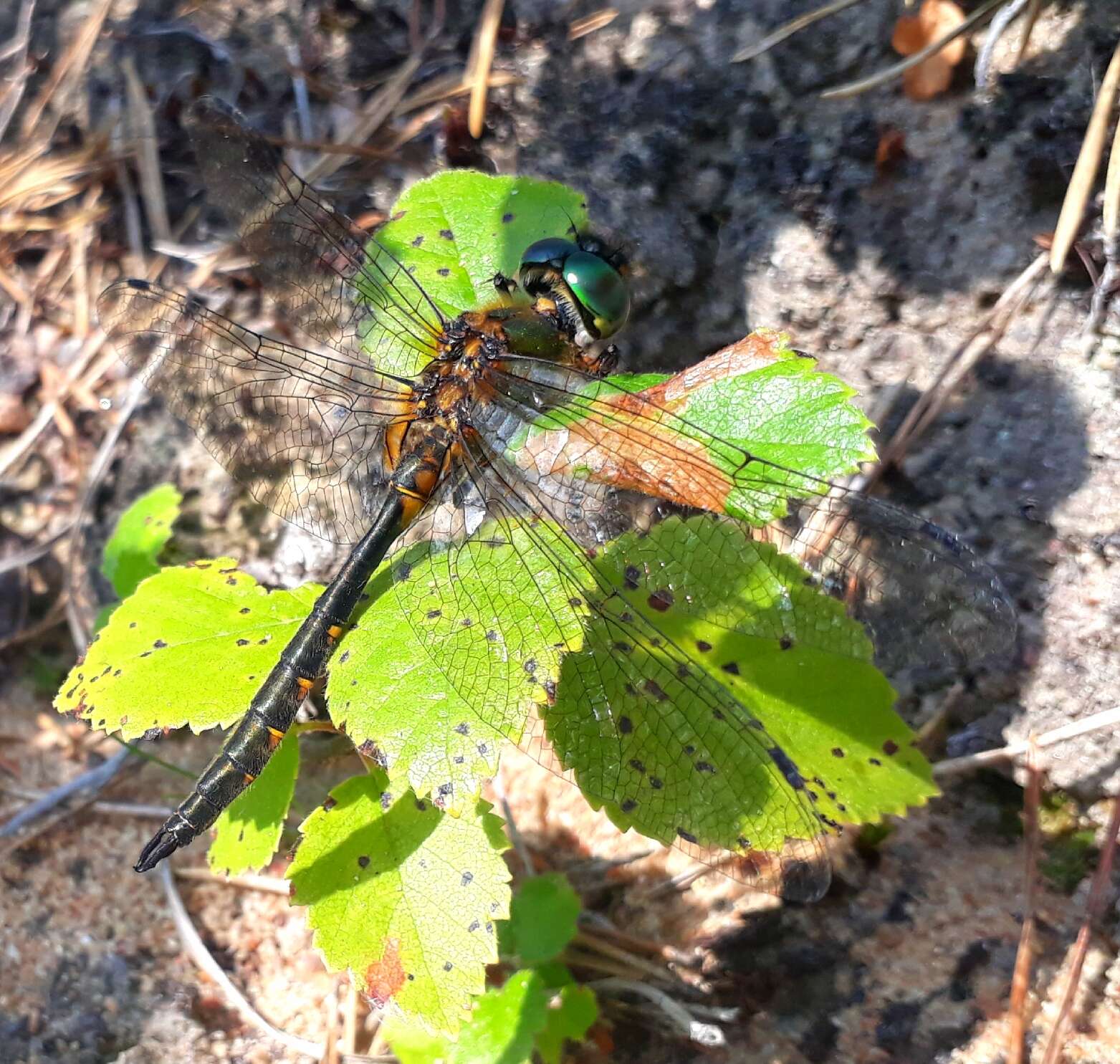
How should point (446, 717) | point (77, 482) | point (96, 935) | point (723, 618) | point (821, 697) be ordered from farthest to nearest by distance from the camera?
point (77, 482)
point (96, 935)
point (821, 697)
point (723, 618)
point (446, 717)

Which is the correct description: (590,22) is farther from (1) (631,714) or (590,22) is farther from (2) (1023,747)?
(2) (1023,747)

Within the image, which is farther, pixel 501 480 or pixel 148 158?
pixel 148 158

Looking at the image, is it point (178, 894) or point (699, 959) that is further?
point (178, 894)

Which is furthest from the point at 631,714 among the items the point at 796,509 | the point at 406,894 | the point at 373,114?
the point at 373,114

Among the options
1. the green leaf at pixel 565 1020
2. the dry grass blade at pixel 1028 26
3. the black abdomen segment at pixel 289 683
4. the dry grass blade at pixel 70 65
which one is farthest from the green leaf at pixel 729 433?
the dry grass blade at pixel 70 65

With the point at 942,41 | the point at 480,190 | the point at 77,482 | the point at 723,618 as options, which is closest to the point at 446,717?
the point at 723,618

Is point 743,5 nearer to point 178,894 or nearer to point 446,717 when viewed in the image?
point 446,717
